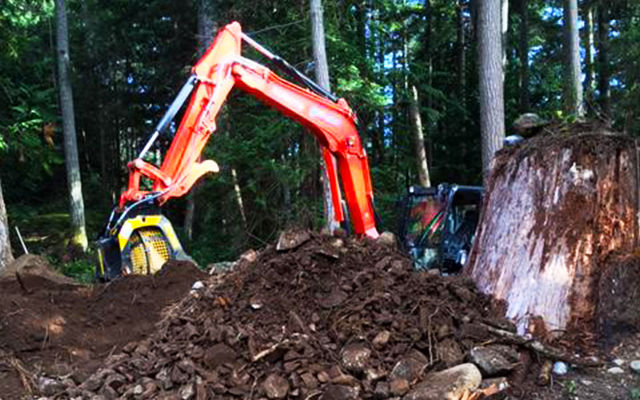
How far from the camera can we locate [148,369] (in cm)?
389

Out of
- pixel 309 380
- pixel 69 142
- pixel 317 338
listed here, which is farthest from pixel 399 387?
pixel 69 142

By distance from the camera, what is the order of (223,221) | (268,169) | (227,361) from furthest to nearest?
(223,221) < (268,169) < (227,361)

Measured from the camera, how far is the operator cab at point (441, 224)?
26.1 feet

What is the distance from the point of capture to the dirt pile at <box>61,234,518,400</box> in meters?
3.40

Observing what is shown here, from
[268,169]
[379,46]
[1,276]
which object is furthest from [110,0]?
[1,276]

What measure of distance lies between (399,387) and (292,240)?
186 cm

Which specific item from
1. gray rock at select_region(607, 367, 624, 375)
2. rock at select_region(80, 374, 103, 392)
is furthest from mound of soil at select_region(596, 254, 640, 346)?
rock at select_region(80, 374, 103, 392)

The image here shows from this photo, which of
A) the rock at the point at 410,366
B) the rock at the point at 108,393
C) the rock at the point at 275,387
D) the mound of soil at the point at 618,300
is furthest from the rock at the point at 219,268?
the mound of soil at the point at 618,300

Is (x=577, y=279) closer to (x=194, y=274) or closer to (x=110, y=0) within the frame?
(x=194, y=274)

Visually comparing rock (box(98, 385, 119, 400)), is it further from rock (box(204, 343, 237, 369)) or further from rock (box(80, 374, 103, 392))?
rock (box(204, 343, 237, 369))

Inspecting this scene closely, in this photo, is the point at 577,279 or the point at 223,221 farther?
the point at 223,221

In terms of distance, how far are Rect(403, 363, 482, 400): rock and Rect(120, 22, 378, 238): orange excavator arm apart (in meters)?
4.73

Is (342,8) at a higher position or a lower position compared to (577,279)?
higher

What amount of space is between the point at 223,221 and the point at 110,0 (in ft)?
30.5
